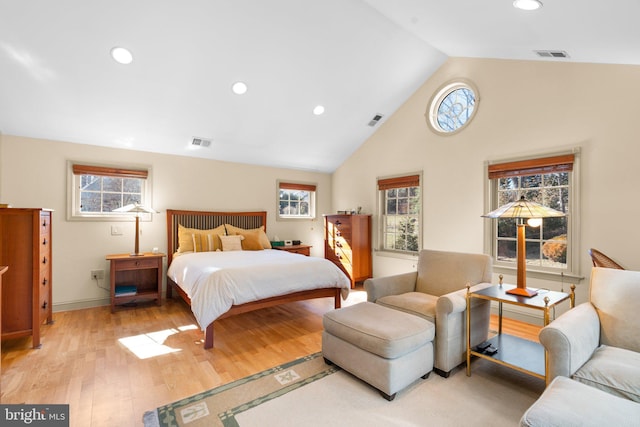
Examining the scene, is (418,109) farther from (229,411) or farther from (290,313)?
(229,411)

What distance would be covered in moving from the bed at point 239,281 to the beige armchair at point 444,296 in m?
0.82

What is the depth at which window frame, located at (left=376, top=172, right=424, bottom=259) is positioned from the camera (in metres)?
4.89

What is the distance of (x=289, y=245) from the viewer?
584cm

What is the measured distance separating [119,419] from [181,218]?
131 inches

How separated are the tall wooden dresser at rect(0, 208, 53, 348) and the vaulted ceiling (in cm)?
145

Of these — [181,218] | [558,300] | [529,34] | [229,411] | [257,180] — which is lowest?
[229,411]

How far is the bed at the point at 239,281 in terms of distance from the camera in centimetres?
295

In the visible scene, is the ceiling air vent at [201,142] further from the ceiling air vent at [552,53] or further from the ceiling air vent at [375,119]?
the ceiling air vent at [552,53]

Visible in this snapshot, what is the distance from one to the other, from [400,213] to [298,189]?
2114mm

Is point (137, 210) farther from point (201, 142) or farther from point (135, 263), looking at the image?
point (201, 142)

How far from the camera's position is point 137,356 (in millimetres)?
2764

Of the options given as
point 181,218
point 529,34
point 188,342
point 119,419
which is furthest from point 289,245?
point 529,34

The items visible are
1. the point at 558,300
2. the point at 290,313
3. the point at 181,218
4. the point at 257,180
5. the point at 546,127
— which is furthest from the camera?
the point at 257,180

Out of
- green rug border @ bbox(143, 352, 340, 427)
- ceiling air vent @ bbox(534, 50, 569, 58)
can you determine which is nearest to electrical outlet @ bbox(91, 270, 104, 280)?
green rug border @ bbox(143, 352, 340, 427)
